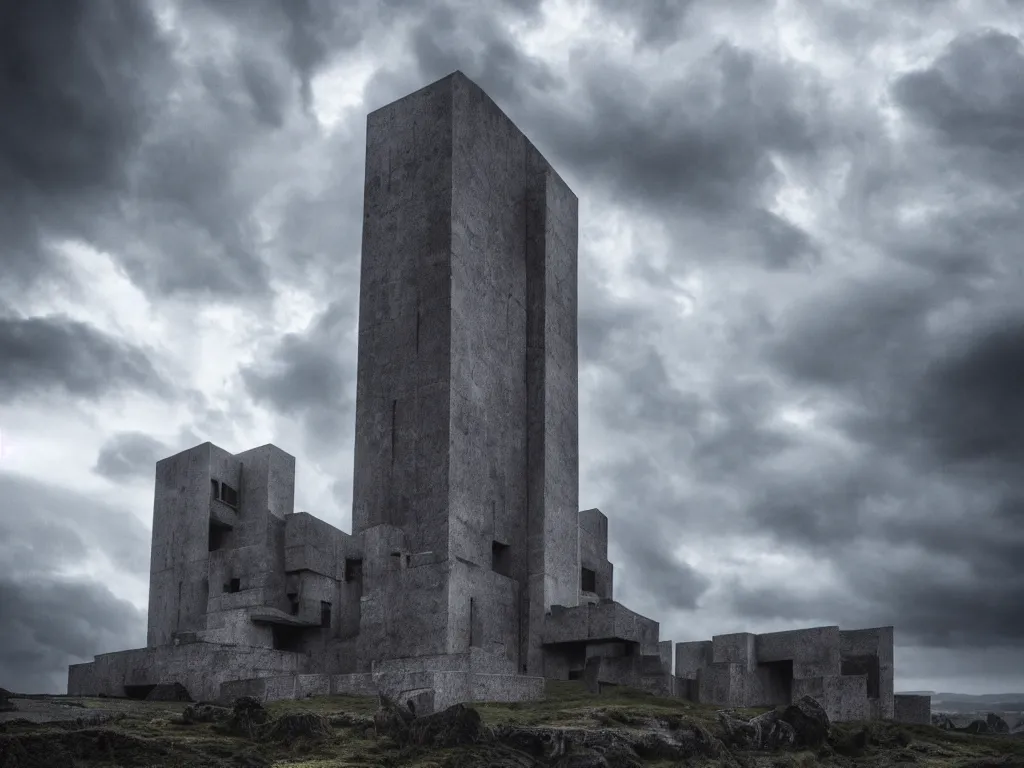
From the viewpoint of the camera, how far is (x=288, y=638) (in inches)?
1609

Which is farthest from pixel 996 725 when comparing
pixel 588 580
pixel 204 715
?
pixel 204 715

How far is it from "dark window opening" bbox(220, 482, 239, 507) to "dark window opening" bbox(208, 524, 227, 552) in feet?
3.13

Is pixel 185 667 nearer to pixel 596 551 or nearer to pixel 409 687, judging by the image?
pixel 409 687

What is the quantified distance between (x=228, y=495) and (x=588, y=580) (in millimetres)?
15000

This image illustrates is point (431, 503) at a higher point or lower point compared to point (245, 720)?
higher

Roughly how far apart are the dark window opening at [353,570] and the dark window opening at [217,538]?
492 centimetres

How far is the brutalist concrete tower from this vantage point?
1577 inches

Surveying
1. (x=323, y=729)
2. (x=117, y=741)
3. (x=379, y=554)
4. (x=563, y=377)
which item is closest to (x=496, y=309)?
(x=563, y=377)

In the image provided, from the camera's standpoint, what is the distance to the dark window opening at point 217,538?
142ft

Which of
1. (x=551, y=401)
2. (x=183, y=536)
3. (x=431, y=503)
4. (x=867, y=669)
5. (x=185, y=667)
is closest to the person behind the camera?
(x=185, y=667)

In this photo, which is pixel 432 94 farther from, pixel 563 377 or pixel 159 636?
pixel 159 636

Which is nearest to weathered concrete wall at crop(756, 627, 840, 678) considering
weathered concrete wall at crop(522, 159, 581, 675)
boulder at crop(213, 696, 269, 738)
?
weathered concrete wall at crop(522, 159, 581, 675)

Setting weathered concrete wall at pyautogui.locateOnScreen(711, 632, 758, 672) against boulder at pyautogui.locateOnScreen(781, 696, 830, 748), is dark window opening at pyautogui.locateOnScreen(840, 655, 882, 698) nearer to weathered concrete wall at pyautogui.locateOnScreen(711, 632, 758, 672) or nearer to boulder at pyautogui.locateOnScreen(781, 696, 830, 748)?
weathered concrete wall at pyautogui.locateOnScreen(711, 632, 758, 672)

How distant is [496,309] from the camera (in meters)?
46.2
